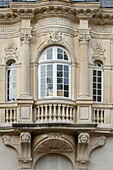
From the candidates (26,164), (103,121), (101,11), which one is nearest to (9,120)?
(26,164)

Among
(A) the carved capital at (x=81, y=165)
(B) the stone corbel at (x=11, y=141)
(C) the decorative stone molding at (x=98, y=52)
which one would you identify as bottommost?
(A) the carved capital at (x=81, y=165)

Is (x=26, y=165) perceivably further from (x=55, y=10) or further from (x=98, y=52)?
(x=55, y=10)

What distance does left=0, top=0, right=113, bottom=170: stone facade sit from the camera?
31641 mm

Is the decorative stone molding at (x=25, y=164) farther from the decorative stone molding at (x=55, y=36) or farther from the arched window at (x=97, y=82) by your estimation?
the decorative stone molding at (x=55, y=36)

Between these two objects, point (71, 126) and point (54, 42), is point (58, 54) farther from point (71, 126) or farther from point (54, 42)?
point (71, 126)

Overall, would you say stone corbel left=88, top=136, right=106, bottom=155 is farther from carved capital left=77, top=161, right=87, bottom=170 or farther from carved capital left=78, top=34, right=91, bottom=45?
carved capital left=78, top=34, right=91, bottom=45

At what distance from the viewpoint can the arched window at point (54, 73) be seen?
105 feet

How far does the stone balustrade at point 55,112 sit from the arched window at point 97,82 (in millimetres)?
1606

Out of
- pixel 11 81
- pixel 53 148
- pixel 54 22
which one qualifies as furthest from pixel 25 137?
pixel 54 22

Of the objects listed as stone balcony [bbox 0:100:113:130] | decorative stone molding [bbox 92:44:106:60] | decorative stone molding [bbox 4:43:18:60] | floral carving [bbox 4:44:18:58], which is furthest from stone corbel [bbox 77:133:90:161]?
floral carving [bbox 4:44:18:58]

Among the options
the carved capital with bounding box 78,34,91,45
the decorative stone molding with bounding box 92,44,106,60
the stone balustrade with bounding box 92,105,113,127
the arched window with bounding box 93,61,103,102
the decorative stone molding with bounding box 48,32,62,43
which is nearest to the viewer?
the stone balustrade with bounding box 92,105,113,127

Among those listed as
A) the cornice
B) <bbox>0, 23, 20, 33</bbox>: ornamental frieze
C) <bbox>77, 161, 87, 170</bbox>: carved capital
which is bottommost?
<bbox>77, 161, 87, 170</bbox>: carved capital

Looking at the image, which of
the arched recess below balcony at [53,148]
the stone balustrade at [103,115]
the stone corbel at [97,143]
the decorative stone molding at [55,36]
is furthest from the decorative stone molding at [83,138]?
the decorative stone molding at [55,36]

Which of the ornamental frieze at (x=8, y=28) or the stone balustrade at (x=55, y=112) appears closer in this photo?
the stone balustrade at (x=55, y=112)
